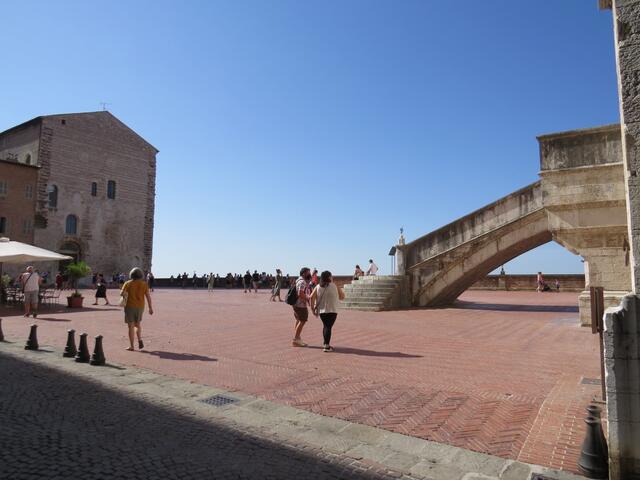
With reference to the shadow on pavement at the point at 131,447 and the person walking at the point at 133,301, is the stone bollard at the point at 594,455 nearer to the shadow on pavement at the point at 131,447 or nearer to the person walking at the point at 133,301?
the shadow on pavement at the point at 131,447

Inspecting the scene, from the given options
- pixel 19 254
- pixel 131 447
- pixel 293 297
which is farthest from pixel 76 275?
pixel 131 447

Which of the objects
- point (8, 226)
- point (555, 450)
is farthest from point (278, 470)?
point (8, 226)

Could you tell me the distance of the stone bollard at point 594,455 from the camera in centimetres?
327

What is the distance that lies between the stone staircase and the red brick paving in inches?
169

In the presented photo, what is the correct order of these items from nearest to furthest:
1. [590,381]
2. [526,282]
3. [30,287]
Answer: [590,381]
[30,287]
[526,282]

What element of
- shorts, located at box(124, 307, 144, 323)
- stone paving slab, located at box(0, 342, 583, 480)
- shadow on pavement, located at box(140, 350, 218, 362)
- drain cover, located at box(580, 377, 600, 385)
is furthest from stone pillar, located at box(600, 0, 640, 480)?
shorts, located at box(124, 307, 144, 323)

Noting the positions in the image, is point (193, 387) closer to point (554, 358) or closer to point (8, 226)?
point (554, 358)

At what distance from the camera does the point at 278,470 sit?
3.49 metres

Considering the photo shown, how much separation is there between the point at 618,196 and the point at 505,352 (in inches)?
230

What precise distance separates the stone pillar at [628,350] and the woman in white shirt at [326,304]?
5757 mm

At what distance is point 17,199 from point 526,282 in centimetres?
4151

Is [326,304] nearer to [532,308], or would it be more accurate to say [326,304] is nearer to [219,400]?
[219,400]

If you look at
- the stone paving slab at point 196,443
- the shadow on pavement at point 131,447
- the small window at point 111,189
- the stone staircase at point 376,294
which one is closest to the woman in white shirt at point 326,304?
the stone paving slab at point 196,443

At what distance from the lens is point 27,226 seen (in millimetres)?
36125
